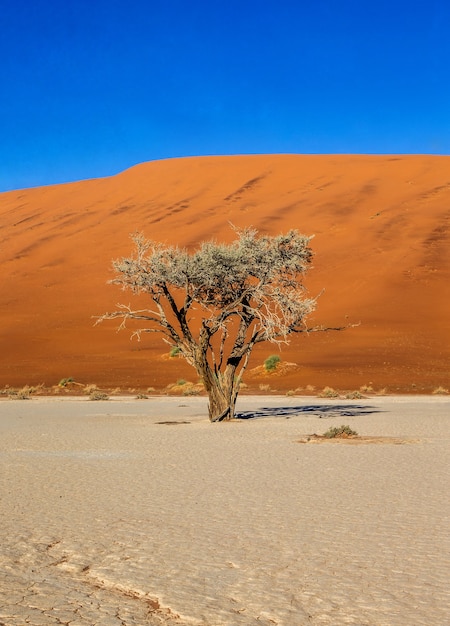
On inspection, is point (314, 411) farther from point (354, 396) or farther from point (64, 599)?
point (64, 599)

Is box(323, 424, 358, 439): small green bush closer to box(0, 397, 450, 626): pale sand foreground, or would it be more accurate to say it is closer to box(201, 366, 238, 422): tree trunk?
box(0, 397, 450, 626): pale sand foreground

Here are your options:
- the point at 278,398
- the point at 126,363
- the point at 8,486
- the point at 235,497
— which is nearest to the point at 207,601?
the point at 235,497

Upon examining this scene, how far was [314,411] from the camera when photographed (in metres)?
22.9

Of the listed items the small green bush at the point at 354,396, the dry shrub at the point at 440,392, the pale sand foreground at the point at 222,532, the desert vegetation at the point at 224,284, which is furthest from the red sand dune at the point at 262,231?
the pale sand foreground at the point at 222,532

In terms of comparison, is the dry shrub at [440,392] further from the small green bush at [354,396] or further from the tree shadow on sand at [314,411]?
the tree shadow on sand at [314,411]

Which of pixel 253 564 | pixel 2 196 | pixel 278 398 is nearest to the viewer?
pixel 253 564

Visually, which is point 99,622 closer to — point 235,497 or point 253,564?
point 253,564

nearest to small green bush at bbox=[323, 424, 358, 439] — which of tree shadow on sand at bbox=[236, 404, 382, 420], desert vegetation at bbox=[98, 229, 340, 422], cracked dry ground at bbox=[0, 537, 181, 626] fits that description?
desert vegetation at bbox=[98, 229, 340, 422]

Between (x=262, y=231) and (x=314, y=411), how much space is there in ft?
147

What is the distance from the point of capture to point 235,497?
9344mm

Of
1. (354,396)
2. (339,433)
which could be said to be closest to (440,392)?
(354,396)

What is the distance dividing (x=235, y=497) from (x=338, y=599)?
4.17m

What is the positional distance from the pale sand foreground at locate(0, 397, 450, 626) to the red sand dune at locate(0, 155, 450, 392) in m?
20.2

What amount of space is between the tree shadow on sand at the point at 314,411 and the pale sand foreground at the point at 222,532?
5.83 metres
